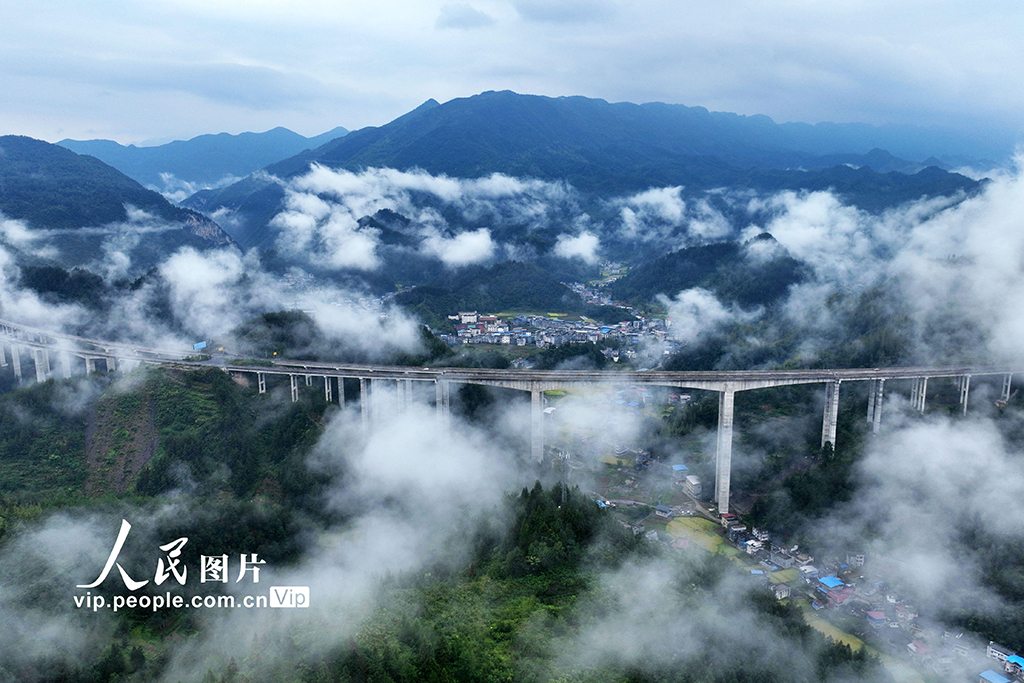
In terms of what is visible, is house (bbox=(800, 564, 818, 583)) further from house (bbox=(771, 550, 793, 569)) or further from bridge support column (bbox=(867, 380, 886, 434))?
bridge support column (bbox=(867, 380, 886, 434))

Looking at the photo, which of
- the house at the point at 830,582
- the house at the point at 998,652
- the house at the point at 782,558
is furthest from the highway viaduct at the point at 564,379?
the house at the point at 998,652

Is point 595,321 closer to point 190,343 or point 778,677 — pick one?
point 190,343

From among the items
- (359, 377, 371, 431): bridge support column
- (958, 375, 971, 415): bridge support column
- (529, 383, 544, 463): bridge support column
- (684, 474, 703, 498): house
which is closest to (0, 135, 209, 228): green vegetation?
(359, 377, 371, 431): bridge support column

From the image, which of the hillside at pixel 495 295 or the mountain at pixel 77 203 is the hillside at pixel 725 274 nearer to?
the hillside at pixel 495 295

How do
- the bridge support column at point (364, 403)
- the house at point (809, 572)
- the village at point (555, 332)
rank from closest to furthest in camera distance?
the house at point (809, 572)
the bridge support column at point (364, 403)
the village at point (555, 332)

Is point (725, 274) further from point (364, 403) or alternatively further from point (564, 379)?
point (364, 403)

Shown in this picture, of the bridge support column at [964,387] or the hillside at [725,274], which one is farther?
the hillside at [725,274]

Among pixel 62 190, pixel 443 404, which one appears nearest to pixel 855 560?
pixel 443 404
